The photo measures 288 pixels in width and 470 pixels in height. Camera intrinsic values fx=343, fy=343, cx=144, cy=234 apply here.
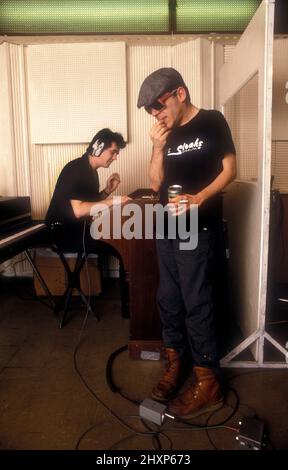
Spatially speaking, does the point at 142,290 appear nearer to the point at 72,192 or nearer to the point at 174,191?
the point at 174,191

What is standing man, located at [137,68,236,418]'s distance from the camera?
1.64 m

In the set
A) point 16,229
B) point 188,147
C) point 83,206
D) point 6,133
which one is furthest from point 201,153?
point 6,133

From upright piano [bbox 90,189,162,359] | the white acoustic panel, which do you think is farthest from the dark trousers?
the white acoustic panel

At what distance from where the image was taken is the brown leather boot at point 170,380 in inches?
69.4

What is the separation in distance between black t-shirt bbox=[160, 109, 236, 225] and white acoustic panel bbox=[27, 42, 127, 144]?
1967 mm

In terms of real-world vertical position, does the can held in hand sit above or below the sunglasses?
below

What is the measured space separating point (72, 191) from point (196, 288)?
138cm

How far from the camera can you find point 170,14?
11.6 ft

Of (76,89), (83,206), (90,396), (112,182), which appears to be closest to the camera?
(90,396)

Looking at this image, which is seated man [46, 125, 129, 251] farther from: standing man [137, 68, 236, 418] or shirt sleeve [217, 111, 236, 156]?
shirt sleeve [217, 111, 236, 156]

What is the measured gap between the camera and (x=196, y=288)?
5.46 ft

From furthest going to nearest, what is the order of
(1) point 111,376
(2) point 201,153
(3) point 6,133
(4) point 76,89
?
(3) point 6,133 → (4) point 76,89 → (1) point 111,376 → (2) point 201,153

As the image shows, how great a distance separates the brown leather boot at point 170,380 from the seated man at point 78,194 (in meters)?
1.19

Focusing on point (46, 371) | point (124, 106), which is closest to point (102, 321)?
point (46, 371)
